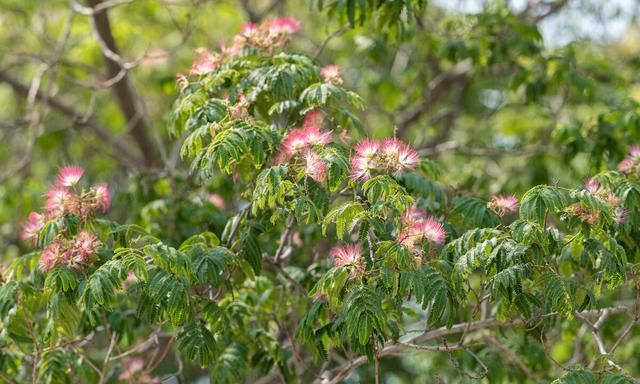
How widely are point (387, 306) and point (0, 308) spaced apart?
1.58 meters

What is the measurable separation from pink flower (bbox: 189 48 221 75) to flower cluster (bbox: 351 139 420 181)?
0.98 m

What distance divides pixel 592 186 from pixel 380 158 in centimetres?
93

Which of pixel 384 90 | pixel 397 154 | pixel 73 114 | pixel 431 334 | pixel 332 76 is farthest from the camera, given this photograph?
pixel 384 90

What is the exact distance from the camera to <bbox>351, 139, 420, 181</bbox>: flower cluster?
334cm

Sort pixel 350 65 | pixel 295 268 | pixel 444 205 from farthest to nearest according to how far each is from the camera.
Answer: pixel 350 65
pixel 295 268
pixel 444 205

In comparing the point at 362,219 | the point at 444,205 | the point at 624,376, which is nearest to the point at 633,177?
the point at 444,205

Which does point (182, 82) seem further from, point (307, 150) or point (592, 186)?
point (592, 186)

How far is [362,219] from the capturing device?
3.26 metres

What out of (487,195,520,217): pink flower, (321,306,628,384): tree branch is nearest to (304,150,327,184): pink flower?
(487,195,520,217): pink flower

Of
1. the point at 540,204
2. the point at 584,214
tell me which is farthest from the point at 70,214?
the point at 584,214

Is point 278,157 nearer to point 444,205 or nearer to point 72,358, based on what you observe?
point 444,205

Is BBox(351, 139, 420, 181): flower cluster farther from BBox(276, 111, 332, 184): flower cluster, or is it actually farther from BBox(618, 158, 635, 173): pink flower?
BBox(618, 158, 635, 173): pink flower

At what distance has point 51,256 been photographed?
3500 millimetres

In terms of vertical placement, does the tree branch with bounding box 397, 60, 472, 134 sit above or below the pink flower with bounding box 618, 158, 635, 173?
above
